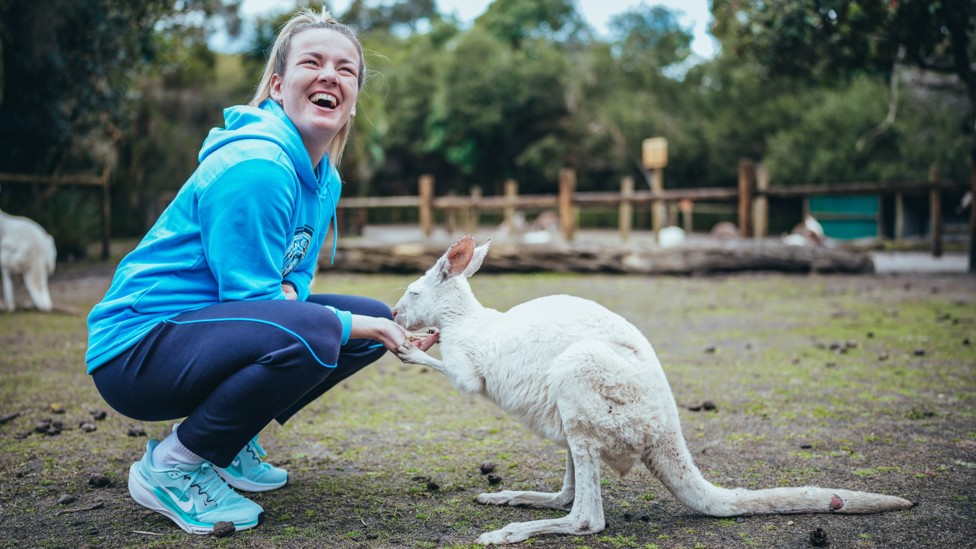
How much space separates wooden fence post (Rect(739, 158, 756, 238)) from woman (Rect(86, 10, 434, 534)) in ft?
32.6

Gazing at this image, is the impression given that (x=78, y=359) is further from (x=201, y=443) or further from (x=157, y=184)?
(x=157, y=184)

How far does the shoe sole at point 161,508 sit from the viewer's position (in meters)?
2.40

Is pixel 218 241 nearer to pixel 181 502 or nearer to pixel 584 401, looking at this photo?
pixel 181 502

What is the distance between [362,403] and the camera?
423cm

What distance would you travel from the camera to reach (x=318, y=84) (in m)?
2.64

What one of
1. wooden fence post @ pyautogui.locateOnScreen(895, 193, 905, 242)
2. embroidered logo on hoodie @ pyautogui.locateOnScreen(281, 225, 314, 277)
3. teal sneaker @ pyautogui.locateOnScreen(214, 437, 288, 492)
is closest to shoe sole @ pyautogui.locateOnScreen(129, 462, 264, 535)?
teal sneaker @ pyautogui.locateOnScreen(214, 437, 288, 492)

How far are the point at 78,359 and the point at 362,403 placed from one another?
231 centimetres

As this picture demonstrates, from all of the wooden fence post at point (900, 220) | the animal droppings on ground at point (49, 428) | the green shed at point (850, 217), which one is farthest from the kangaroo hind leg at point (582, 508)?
the green shed at point (850, 217)

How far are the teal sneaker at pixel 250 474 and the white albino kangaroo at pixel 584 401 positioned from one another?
74 cm

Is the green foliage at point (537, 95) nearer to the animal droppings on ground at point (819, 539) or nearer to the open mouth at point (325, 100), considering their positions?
the open mouth at point (325, 100)

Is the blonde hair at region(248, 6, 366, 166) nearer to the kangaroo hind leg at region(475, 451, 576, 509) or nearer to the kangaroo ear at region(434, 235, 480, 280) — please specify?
the kangaroo ear at region(434, 235, 480, 280)

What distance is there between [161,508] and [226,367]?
21.4 inches

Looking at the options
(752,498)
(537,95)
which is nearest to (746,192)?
(752,498)

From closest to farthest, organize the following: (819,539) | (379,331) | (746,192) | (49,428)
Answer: (819,539), (379,331), (49,428), (746,192)
